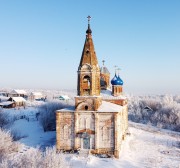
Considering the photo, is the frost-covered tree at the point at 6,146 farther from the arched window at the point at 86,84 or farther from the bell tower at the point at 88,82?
the arched window at the point at 86,84

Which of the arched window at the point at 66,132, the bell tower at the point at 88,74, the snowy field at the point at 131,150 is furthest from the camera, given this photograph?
the bell tower at the point at 88,74

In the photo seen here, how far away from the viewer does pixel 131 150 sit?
2131cm

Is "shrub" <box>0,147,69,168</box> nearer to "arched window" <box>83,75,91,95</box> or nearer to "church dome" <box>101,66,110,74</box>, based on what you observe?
"arched window" <box>83,75,91,95</box>

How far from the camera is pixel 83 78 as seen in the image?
1966 centimetres

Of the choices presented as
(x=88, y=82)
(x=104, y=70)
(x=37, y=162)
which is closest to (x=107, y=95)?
(x=104, y=70)

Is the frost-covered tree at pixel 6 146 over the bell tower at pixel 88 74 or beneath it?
beneath

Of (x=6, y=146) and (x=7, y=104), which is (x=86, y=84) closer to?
(x=6, y=146)

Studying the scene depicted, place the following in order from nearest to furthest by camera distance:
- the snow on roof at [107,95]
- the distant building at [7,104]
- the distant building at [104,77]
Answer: the snow on roof at [107,95] < the distant building at [104,77] < the distant building at [7,104]

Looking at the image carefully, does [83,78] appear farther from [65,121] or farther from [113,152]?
[113,152]

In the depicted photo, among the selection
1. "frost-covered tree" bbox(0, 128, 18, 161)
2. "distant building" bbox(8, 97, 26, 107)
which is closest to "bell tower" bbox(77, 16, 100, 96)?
"frost-covered tree" bbox(0, 128, 18, 161)

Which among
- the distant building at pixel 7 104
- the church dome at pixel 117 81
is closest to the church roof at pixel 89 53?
the church dome at pixel 117 81

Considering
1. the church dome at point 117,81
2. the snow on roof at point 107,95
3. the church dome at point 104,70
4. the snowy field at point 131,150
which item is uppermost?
the church dome at point 104,70

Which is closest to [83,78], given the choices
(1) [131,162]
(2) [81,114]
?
(2) [81,114]

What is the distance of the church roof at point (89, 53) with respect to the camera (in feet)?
64.5
